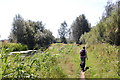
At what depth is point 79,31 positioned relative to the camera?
6981 centimetres

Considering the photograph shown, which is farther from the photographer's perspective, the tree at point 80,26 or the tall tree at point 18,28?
the tree at point 80,26

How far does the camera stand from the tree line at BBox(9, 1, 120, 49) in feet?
62.6

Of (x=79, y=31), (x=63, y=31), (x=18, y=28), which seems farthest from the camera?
(x=63, y=31)

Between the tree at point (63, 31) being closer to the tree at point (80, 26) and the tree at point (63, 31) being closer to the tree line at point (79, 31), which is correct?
the tree line at point (79, 31)

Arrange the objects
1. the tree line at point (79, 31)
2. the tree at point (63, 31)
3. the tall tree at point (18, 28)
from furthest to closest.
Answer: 1. the tree at point (63, 31)
2. the tall tree at point (18, 28)
3. the tree line at point (79, 31)

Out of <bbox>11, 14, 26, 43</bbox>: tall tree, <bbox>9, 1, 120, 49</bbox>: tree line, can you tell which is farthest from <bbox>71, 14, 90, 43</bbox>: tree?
<bbox>11, 14, 26, 43</bbox>: tall tree

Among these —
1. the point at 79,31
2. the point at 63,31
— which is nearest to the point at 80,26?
the point at 79,31

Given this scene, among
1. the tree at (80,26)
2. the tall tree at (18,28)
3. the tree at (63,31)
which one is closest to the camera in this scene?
the tall tree at (18,28)

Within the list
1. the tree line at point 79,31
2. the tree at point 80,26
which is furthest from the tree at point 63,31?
the tree at point 80,26

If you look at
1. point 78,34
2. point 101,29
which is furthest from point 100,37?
point 78,34

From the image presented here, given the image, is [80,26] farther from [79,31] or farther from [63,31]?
[63,31]

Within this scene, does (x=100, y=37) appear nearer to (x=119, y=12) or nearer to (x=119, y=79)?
(x=119, y=12)

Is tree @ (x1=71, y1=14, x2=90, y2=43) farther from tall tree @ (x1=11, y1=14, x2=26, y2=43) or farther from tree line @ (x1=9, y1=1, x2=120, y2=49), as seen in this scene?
tall tree @ (x1=11, y1=14, x2=26, y2=43)

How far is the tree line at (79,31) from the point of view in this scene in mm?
19094
